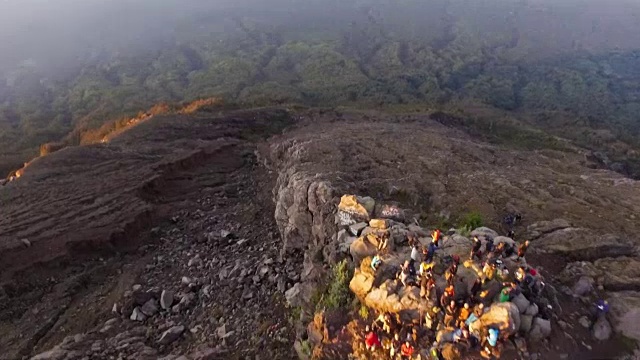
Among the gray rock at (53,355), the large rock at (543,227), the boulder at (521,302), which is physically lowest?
the gray rock at (53,355)

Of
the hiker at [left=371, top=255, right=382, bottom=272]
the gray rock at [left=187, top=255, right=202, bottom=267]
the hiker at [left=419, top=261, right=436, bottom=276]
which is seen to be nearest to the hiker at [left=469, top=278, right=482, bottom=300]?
the hiker at [left=419, top=261, right=436, bottom=276]

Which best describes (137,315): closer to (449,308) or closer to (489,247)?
(449,308)

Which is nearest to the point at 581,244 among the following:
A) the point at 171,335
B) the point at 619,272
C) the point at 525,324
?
the point at 619,272

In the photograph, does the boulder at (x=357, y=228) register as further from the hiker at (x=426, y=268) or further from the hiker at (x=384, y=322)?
the hiker at (x=384, y=322)

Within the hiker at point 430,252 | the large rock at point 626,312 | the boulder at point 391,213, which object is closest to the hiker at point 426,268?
the hiker at point 430,252

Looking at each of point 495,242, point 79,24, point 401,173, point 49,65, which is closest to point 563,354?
point 495,242

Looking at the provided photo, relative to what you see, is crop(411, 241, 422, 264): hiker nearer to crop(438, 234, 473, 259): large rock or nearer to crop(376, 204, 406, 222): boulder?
crop(438, 234, 473, 259): large rock
